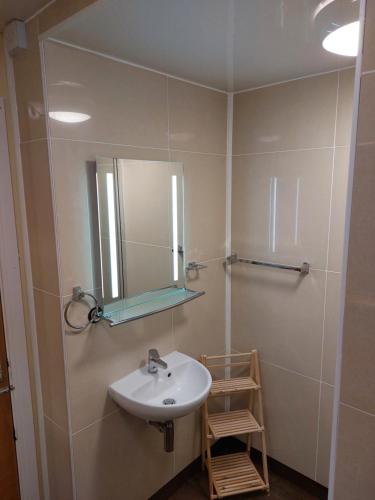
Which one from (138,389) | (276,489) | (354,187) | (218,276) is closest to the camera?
(354,187)

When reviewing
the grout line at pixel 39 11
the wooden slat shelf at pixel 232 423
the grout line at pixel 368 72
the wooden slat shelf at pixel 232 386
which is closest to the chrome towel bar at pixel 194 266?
the wooden slat shelf at pixel 232 386

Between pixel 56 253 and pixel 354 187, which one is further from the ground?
pixel 354 187

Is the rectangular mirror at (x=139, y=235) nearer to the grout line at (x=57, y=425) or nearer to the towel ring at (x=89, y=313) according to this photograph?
the towel ring at (x=89, y=313)

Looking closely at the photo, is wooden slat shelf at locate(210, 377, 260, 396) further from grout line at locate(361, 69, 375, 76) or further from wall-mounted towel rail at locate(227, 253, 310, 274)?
grout line at locate(361, 69, 375, 76)

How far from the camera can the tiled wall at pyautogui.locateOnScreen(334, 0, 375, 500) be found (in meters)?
0.60

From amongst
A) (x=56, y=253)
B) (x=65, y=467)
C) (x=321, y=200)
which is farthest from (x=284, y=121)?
(x=65, y=467)

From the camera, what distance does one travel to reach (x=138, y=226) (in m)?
1.73

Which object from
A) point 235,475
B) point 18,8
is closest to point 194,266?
point 235,475

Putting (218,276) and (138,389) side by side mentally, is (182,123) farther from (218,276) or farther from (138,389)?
(138,389)

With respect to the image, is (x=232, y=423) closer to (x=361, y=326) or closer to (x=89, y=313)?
(x=89, y=313)

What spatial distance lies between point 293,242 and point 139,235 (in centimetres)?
85

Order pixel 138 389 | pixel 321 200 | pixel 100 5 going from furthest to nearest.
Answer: pixel 321 200 → pixel 138 389 → pixel 100 5

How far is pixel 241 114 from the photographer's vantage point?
6.88 feet

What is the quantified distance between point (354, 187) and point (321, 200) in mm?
1268
